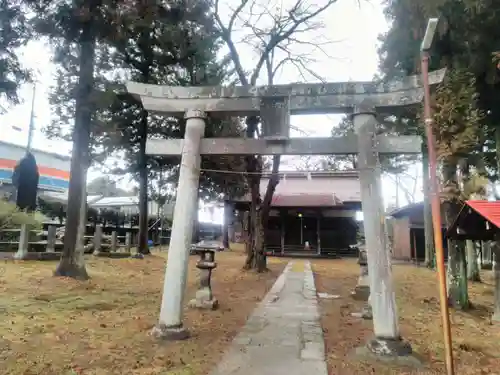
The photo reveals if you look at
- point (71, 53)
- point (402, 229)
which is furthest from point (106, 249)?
point (402, 229)

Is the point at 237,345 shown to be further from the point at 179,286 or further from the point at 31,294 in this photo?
the point at 31,294

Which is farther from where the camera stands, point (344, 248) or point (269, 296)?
point (344, 248)

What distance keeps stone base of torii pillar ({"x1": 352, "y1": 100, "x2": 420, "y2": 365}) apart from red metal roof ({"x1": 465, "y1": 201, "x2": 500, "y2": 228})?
291 centimetres

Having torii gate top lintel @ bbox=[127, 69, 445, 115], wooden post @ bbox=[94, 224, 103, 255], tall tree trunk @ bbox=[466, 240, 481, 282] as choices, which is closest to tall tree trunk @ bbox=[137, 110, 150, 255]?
wooden post @ bbox=[94, 224, 103, 255]

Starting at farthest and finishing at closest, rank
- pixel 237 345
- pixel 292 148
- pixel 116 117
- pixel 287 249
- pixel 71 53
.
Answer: pixel 287 249 → pixel 116 117 → pixel 71 53 → pixel 292 148 → pixel 237 345

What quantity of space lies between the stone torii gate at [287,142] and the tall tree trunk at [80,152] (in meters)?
5.23

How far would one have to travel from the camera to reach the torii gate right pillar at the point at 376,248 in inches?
195

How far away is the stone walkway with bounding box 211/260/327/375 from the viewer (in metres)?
4.39

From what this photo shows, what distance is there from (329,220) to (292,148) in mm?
19908

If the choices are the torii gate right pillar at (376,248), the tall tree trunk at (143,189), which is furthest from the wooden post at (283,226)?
the torii gate right pillar at (376,248)

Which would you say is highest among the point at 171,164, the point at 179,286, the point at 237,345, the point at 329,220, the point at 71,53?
the point at 71,53

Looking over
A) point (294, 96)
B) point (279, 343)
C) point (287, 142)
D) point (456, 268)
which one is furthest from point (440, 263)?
point (456, 268)

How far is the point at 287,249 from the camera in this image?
977 inches

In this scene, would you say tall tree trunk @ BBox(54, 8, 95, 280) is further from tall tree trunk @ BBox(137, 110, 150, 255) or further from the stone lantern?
tall tree trunk @ BBox(137, 110, 150, 255)
